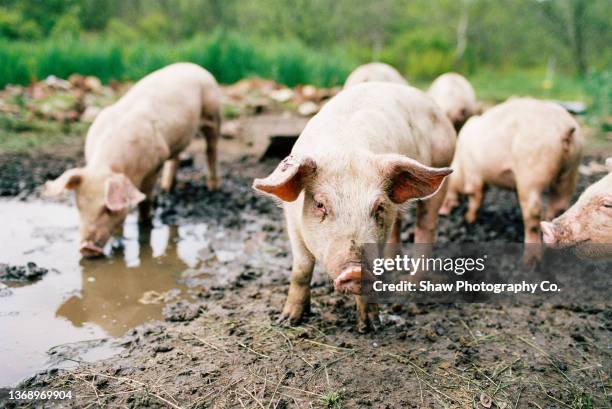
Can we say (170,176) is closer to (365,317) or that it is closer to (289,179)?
(365,317)

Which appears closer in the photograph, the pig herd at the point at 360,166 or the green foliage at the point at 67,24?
the pig herd at the point at 360,166

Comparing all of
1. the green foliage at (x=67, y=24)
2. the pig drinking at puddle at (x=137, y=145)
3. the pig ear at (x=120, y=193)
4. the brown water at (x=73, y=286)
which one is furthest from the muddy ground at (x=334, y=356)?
the green foliage at (x=67, y=24)

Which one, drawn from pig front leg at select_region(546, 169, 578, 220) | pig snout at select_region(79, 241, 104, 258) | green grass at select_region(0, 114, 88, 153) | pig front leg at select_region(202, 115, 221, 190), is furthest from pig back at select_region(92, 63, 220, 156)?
pig front leg at select_region(546, 169, 578, 220)

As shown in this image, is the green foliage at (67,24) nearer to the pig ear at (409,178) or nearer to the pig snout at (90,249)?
the pig snout at (90,249)

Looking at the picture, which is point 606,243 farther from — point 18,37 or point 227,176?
point 18,37

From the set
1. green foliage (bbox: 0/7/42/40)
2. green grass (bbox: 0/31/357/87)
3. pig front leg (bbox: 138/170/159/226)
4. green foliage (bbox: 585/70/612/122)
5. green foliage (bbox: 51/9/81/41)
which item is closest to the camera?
pig front leg (bbox: 138/170/159/226)

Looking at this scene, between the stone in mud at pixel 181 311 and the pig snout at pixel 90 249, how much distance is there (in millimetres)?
1051

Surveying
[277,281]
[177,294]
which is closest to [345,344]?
[277,281]

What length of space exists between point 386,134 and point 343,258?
3.47 ft

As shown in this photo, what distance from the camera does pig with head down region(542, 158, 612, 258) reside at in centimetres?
374

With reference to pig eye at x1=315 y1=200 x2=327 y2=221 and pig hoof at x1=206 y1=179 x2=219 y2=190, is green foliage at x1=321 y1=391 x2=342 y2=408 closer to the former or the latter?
pig eye at x1=315 y1=200 x2=327 y2=221

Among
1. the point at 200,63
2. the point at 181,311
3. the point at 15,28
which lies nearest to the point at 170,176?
the point at 181,311

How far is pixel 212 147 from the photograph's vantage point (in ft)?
24.4

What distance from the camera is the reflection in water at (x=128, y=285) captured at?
4.08m
